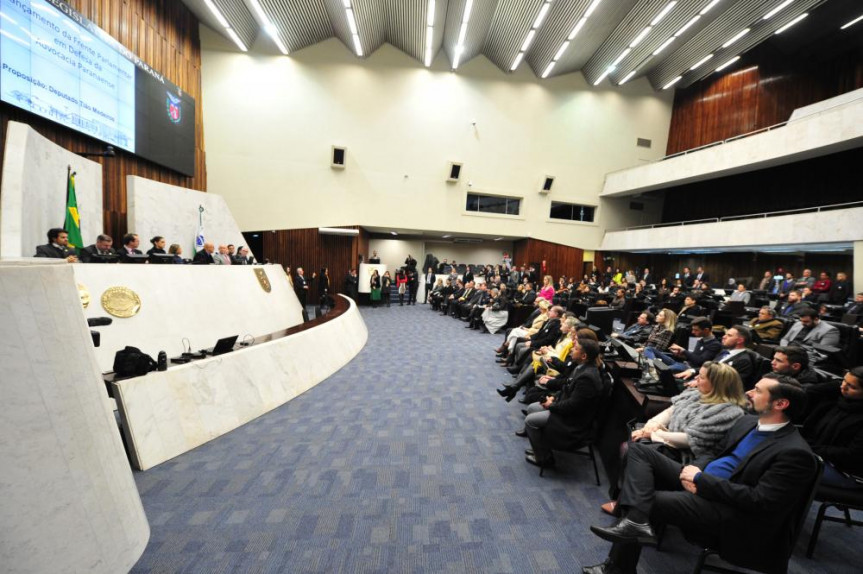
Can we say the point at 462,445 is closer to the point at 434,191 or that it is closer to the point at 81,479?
the point at 81,479

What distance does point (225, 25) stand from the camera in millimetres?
10336

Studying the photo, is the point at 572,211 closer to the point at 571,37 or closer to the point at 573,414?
the point at 571,37

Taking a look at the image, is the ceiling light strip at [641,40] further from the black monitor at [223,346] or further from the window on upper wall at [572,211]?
the black monitor at [223,346]

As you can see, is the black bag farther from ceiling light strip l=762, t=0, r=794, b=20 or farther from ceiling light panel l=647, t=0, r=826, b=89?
ceiling light strip l=762, t=0, r=794, b=20

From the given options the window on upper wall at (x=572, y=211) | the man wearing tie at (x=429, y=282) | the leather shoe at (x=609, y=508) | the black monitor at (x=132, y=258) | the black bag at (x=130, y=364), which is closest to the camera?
the leather shoe at (x=609, y=508)

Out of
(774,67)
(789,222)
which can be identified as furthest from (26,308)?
(774,67)

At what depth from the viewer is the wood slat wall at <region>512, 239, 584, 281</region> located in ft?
49.2

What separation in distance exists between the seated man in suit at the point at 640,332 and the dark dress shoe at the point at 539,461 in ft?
9.93

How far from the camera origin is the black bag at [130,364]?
8.93ft

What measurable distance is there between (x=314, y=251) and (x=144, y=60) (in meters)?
6.39

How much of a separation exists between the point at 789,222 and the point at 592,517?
12082 millimetres

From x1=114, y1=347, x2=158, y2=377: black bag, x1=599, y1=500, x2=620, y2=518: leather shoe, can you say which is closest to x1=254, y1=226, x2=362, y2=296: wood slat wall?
x1=114, y1=347, x2=158, y2=377: black bag

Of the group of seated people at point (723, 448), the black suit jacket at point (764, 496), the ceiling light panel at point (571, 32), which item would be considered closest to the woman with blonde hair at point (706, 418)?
the group of seated people at point (723, 448)

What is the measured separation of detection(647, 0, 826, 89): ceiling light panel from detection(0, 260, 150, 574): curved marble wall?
48.6ft
